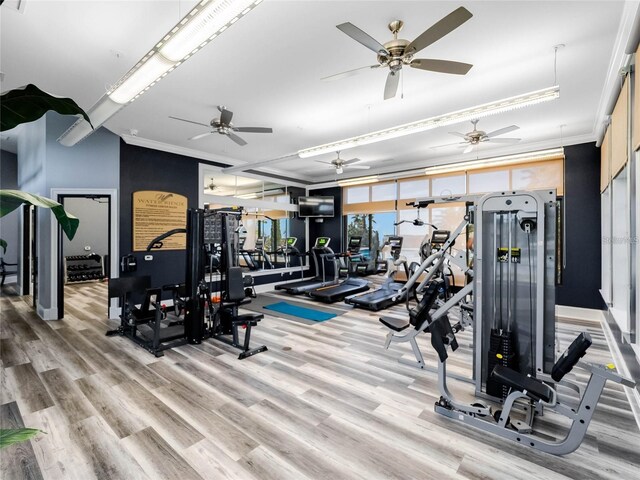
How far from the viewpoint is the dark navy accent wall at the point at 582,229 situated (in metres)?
5.41

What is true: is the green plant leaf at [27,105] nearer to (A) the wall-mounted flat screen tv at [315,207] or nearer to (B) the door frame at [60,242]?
(B) the door frame at [60,242]

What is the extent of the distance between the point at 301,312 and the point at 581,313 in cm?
512

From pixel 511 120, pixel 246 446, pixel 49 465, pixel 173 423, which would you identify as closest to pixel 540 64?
pixel 511 120

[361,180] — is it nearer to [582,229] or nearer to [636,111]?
[582,229]

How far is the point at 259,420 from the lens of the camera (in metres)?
2.42

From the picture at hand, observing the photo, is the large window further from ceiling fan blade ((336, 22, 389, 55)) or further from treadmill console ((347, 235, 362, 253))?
ceiling fan blade ((336, 22, 389, 55))

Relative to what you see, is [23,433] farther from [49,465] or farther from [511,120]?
[511,120]

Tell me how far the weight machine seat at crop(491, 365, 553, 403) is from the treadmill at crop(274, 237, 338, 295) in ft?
17.8

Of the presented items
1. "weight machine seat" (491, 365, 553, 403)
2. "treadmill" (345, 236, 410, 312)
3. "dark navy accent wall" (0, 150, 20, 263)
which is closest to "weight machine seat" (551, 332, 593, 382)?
"weight machine seat" (491, 365, 553, 403)

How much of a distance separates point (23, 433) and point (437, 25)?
2.89m

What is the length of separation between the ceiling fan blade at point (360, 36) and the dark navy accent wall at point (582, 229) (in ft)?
17.2

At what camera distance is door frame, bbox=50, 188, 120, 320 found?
5.17 m

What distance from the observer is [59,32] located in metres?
2.75

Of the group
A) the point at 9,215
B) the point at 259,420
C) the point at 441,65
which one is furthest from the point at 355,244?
the point at 9,215
